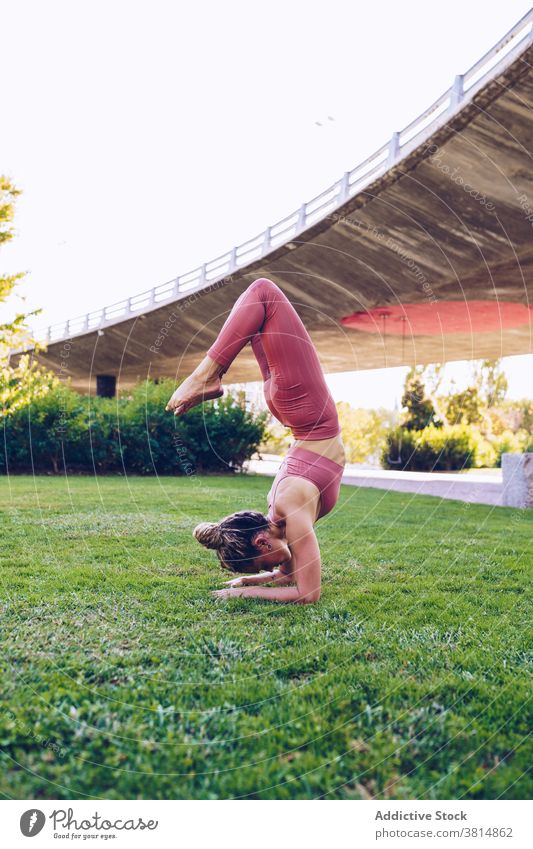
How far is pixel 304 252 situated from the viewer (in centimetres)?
1875

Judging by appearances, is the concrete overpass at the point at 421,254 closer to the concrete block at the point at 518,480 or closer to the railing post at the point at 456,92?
the railing post at the point at 456,92

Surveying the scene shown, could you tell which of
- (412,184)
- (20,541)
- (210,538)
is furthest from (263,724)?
(412,184)

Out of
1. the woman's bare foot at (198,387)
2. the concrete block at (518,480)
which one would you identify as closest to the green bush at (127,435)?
the concrete block at (518,480)

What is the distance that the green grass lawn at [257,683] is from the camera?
197cm

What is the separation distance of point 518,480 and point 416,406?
29.8 feet

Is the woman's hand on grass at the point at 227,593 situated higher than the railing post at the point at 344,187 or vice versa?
the railing post at the point at 344,187

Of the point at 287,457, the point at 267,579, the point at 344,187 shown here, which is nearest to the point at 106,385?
the point at 344,187

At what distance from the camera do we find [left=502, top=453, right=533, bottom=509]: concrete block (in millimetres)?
11484

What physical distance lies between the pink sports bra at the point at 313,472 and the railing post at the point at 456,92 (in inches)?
407

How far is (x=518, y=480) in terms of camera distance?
1174cm

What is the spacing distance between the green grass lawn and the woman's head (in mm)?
288

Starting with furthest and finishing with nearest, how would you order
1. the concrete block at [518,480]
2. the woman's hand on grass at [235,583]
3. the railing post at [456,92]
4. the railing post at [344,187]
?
the railing post at [344,187]
the railing post at [456,92]
the concrete block at [518,480]
the woman's hand on grass at [235,583]

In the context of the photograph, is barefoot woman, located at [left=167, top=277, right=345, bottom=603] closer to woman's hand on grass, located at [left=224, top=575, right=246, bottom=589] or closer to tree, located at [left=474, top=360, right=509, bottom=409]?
woman's hand on grass, located at [left=224, top=575, right=246, bottom=589]

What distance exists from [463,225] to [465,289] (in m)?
3.50
